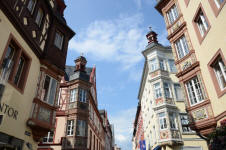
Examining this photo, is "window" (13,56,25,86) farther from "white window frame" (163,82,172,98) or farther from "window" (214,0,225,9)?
"white window frame" (163,82,172,98)

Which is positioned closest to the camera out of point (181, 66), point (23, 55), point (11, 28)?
point (11, 28)

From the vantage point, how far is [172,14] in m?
13.9

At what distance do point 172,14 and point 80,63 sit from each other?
42.9 ft

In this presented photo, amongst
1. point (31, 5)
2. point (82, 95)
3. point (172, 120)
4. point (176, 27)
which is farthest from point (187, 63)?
point (82, 95)

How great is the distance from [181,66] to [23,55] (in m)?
9.60

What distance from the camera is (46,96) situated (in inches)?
391

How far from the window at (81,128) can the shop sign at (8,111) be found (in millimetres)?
11520

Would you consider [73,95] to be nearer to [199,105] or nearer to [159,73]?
[159,73]

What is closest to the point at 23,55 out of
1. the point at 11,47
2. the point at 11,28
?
the point at 11,47

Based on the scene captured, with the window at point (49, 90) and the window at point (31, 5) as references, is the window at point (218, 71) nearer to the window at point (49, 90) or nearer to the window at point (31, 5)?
the window at point (49, 90)

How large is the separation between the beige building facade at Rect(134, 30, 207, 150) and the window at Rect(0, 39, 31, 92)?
13.7 metres

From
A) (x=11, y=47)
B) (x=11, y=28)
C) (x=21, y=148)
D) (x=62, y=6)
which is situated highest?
(x=62, y=6)

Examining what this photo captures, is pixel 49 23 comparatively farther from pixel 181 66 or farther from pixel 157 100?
pixel 157 100

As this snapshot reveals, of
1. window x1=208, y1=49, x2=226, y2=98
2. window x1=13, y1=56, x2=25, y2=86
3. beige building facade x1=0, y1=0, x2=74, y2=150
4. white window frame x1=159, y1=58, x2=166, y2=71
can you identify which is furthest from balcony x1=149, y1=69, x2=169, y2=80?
window x1=13, y1=56, x2=25, y2=86
